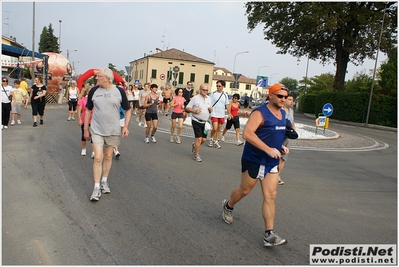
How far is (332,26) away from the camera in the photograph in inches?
1059

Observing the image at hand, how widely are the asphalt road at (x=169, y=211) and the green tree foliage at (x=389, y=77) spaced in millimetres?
21164

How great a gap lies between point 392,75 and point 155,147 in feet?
77.3

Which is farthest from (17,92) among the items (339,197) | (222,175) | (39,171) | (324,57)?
(324,57)

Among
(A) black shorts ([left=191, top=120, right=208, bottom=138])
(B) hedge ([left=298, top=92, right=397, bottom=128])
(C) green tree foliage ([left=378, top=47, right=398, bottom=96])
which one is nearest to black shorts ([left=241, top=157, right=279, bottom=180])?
(A) black shorts ([left=191, top=120, right=208, bottom=138])

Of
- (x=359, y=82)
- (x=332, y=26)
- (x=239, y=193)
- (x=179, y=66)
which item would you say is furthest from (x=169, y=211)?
(x=179, y=66)

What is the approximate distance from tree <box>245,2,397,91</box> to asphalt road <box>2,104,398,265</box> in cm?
2285

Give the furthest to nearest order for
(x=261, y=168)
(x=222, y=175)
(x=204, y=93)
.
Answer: (x=204, y=93) < (x=222, y=175) < (x=261, y=168)

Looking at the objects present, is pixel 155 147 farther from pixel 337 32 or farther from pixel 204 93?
pixel 337 32

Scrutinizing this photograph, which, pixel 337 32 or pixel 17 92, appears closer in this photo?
pixel 17 92

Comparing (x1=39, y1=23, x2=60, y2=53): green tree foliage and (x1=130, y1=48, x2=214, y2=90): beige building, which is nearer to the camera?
(x1=130, y1=48, x2=214, y2=90): beige building

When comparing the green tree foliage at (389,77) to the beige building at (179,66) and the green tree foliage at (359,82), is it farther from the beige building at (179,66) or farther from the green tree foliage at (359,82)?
the beige building at (179,66)

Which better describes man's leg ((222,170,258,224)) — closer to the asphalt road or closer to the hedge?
the asphalt road

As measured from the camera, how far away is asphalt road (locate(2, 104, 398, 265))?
3498 mm

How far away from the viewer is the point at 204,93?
842cm
